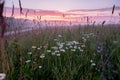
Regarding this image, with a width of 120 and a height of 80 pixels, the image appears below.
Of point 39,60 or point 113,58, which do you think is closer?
point 39,60

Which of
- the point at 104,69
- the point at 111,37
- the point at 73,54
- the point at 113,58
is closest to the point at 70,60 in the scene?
the point at 73,54

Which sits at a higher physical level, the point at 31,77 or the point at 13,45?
the point at 13,45

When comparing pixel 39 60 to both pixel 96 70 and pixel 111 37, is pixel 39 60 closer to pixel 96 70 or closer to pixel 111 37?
pixel 96 70

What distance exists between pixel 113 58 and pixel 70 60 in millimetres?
938

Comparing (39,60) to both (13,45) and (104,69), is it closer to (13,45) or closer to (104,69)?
(13,45)

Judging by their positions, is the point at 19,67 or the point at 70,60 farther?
the point at 70,60

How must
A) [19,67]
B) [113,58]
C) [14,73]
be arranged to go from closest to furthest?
[14,73] < [19,67] < [113,58]

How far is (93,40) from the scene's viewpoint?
6125 mm

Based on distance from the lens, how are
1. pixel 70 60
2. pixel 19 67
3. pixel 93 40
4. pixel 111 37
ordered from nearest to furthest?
1. pixel 19 67
2. pixel 70 60
3. pixel 93 40
4. pixel 111 37

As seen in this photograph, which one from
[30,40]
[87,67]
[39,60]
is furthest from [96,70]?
[30,40]

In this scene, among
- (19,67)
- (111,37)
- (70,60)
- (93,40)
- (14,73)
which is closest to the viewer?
(14,73)

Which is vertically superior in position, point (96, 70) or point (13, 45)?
point (13, 45)

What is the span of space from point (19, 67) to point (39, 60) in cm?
47

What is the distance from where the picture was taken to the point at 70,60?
4684 millimetres
